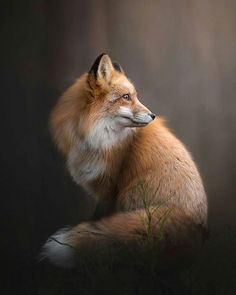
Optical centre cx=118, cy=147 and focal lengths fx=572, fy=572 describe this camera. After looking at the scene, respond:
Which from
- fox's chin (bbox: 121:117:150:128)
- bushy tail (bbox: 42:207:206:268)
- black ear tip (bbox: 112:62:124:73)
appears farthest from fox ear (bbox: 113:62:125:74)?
bushy tail (bbox: 42:207:206:268)

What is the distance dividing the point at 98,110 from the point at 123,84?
0.17 metres

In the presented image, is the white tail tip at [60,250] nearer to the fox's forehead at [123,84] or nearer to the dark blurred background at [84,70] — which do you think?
the dark blurred background at [84,70]

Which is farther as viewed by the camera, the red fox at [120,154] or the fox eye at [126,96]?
the fox eye at [126,96]

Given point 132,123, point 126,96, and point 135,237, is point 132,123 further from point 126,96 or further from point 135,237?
point 135,237

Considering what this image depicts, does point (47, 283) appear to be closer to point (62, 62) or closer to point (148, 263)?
point (148, 263)

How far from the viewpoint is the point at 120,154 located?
2.67 metres

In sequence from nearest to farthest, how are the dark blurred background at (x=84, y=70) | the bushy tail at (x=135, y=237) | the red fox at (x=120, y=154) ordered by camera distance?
the bushy tail at (x=135, y=237) < the red fox at (x=120, y=154) < the dark blurred background at (x=84, y=70)

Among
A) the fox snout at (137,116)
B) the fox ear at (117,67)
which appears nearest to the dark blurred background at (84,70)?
the fox ear at (117,67)

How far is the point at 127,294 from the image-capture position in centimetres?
233

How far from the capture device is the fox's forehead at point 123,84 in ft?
8.77

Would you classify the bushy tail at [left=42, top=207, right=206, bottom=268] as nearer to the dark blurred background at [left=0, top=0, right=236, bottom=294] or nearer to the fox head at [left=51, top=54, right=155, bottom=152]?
the dark blurred background at [left=0, top=0, right=236, bottom=294]

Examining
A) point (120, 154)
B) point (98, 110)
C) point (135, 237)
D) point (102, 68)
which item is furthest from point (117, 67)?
point (135, 237)

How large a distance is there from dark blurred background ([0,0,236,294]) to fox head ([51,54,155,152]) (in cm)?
6

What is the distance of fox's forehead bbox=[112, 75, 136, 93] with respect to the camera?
2.67 meters
